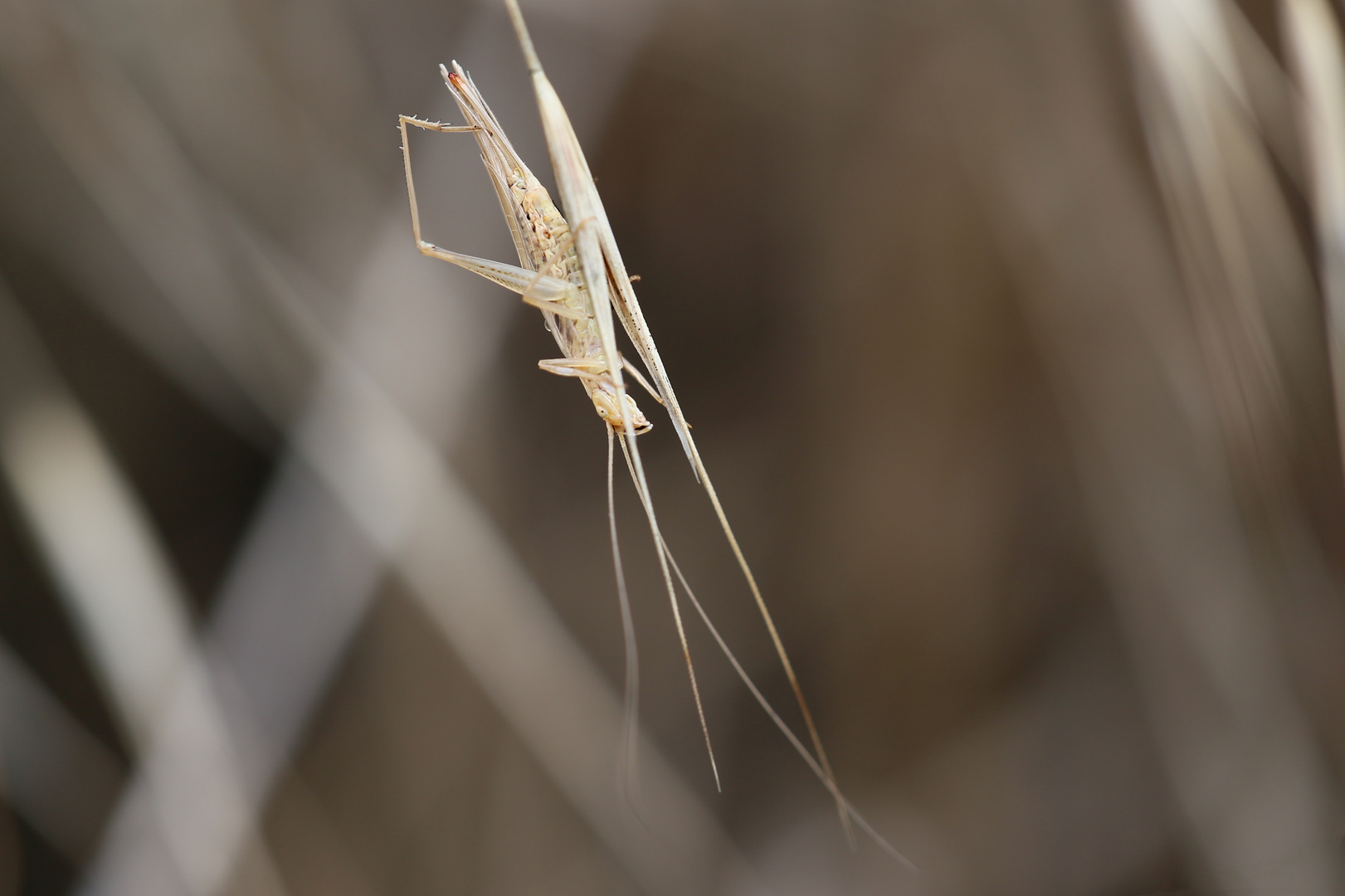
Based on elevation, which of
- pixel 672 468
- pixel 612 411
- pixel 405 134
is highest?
pixel 405 134

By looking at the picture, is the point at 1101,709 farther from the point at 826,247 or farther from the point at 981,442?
the point at 826,247

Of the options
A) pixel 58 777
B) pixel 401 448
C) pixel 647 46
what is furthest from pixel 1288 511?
pixel 58 777

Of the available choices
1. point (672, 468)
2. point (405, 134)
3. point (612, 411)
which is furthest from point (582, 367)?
point (672, 468)

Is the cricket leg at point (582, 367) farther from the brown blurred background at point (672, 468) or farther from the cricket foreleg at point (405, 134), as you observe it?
the brown blurred background at point (672, 468)

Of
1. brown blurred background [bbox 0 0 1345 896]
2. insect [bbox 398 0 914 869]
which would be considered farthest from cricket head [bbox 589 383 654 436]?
brown blurred background [bbox 0 0 1345 896]

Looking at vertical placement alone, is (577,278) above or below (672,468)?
above

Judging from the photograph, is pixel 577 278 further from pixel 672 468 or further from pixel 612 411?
pixel 672 468

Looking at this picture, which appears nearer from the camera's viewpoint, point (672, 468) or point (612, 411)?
point (612, 411)
